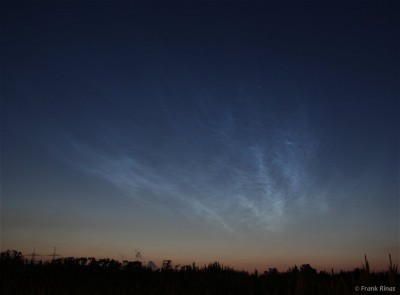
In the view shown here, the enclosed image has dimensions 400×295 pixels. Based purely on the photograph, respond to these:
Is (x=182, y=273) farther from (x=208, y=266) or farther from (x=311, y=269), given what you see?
(x=311, y=269)

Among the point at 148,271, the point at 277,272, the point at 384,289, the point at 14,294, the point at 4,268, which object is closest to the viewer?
the point at 384,289

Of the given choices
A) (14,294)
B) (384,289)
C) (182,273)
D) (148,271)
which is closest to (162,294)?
(14,294)

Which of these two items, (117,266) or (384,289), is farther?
(117,266)

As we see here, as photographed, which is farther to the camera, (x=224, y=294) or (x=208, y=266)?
(x=208, y=266)

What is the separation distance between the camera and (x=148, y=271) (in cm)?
1986

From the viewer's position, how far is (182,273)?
18516mm

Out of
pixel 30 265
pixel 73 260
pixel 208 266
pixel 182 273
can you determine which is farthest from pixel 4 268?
pixel 208 266

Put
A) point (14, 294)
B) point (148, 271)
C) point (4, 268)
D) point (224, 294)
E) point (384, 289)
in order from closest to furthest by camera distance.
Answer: point (384, 289) < point (14, 294) < point (224, 294) < point (4, 268) < point (148, 271)

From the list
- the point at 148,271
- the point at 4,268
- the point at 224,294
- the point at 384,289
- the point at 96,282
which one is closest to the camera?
the point at 384,289

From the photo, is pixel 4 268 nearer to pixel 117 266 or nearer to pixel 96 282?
pixel 96 282

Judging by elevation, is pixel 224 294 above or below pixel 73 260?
below

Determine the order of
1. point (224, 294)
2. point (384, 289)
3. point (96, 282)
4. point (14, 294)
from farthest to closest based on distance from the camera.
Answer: point (96, 282)
point (224, 294)
point (14, 294)
point (384, 289)

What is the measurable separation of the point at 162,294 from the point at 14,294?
431 cm

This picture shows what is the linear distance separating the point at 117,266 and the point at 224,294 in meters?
12.0
